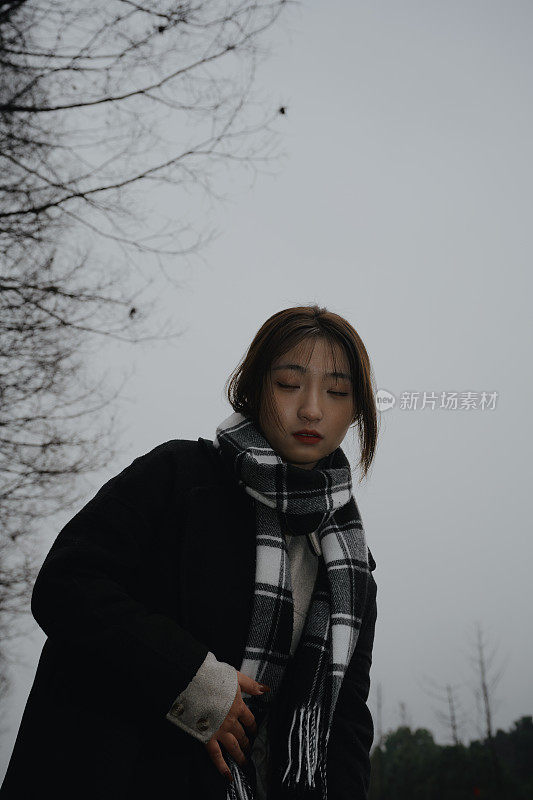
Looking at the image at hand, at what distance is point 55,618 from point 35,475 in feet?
5.24

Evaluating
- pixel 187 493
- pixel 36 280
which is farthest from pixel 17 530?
pixel 187 493

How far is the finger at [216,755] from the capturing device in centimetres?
111

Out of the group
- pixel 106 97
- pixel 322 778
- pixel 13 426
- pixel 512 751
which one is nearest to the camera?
pixel 322 778

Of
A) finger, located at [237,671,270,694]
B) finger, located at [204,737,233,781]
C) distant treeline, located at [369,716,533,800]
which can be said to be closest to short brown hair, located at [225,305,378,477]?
finger, located at [237,671,270,694]

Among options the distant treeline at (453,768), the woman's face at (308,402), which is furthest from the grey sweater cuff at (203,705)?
the distant treeline at (453,768)

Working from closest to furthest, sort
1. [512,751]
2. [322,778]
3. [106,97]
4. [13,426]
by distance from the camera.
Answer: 1. [322,778]
2. [106,97]
3. [13,426]
4. [512,751]

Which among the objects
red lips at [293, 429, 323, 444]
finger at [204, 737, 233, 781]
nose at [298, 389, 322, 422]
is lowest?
finger at [204, 737, 233, 781]

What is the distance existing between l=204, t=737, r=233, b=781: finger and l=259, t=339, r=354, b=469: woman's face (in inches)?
24.9

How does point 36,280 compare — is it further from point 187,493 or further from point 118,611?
point 118,611

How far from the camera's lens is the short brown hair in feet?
5.14

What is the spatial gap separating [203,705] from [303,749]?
0.96 feet

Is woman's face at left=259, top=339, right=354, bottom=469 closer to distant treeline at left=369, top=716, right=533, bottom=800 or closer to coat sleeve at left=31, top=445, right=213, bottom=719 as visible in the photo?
coat sleeve at left=31, top=445, right=213, bottom=719

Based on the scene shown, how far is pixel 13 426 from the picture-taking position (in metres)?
2.57

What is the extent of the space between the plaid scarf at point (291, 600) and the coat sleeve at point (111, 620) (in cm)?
18
